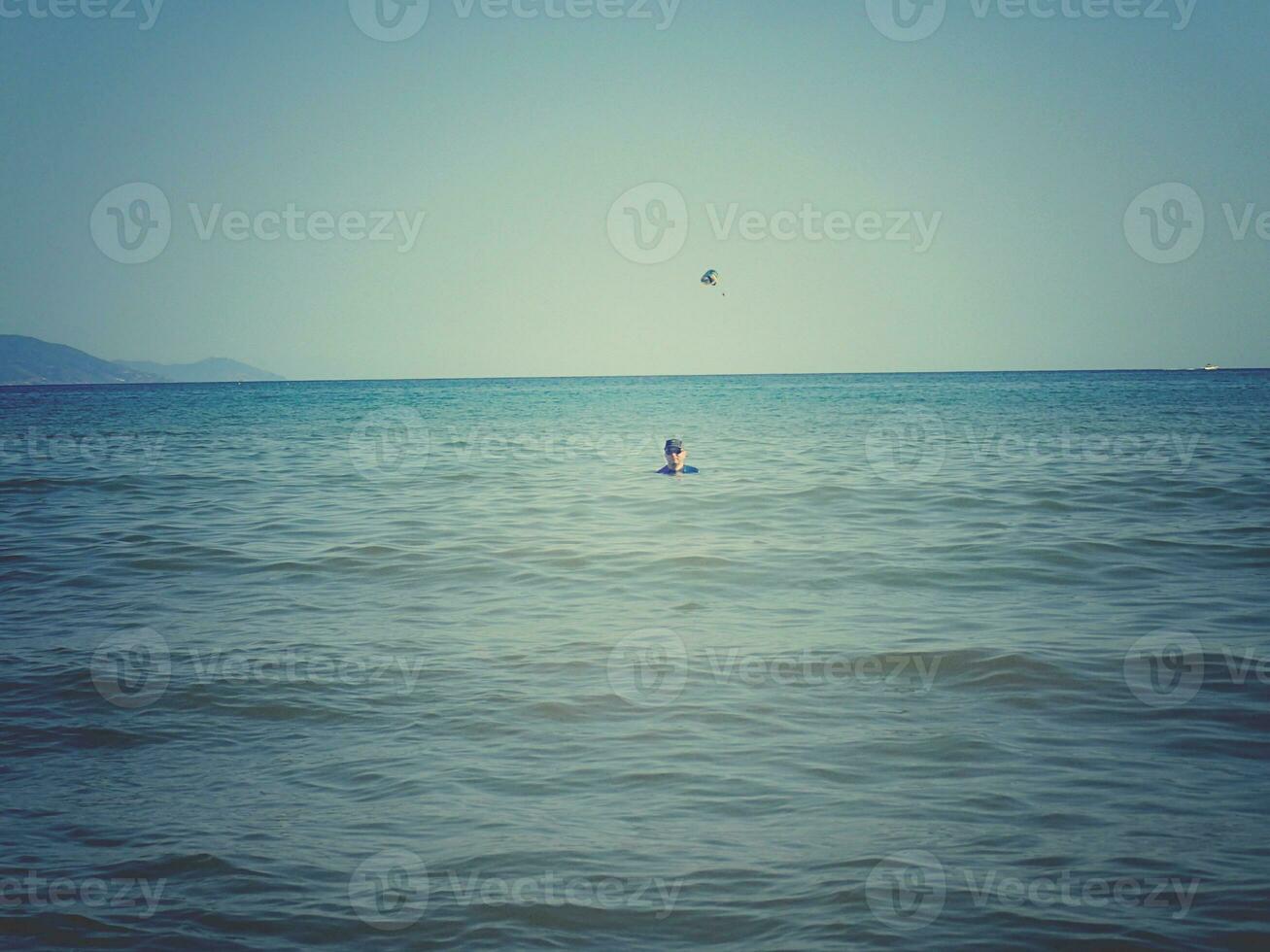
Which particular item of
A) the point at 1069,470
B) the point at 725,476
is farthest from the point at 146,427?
the point at 1069,470

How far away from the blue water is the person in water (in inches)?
292

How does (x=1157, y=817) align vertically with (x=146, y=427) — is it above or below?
below

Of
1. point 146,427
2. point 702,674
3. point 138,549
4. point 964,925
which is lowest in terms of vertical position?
point 964,925

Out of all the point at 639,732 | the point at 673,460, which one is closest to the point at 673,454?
the point at 673,460

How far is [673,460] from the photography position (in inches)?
1013

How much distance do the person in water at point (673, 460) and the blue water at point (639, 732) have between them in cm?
743

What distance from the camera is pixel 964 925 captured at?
4.78m

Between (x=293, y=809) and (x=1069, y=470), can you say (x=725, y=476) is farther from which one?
(x=293, y=809)

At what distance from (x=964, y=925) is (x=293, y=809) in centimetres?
398

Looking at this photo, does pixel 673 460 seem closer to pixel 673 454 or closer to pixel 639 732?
pixel 673 454

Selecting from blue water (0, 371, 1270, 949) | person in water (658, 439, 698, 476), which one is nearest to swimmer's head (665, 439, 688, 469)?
person in water (658, 439, 698, 476)

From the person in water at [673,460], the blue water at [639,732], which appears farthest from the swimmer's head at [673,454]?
the blue water at [639,732]

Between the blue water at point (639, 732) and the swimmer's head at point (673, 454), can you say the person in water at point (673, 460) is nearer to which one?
the swimmer's head at point (673, 454)

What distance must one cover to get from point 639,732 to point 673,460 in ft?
60.8
